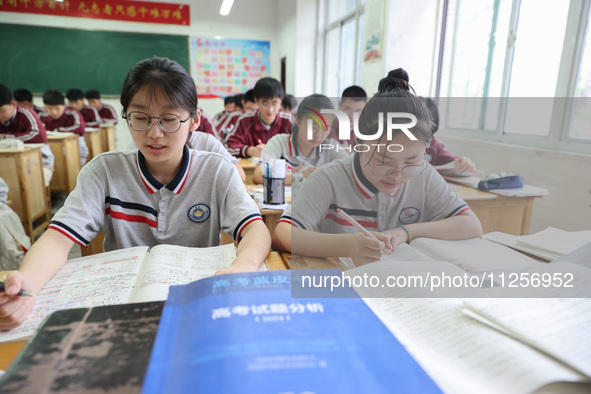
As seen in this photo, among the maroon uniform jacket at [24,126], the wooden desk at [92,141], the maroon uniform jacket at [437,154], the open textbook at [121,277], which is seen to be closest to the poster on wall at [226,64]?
the wooden desk at [92,141]

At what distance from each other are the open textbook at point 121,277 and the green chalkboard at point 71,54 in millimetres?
5664

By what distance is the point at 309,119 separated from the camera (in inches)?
24.0

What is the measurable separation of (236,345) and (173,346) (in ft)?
0.21

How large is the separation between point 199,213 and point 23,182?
2.43 meters

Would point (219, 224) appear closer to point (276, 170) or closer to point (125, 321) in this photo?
point (276, 170)

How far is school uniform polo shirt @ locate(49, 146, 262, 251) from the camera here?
0.97 metres

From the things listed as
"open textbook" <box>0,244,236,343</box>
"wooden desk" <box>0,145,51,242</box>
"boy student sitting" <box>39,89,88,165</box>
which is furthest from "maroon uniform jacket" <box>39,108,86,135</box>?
"open textbook" <box>0,244,236,343</box>

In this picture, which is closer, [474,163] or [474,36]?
[474,163]

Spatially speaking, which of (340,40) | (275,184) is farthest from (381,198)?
(340,40)

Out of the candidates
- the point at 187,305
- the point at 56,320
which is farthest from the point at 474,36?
the point at 56,320

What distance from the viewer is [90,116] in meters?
5.93

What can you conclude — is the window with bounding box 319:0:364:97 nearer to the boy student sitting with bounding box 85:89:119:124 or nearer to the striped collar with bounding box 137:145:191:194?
the striped collar with bounding box 137:145:191:194

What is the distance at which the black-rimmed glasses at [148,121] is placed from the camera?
0.90 meters

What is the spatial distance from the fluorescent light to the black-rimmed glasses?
5987 mm
